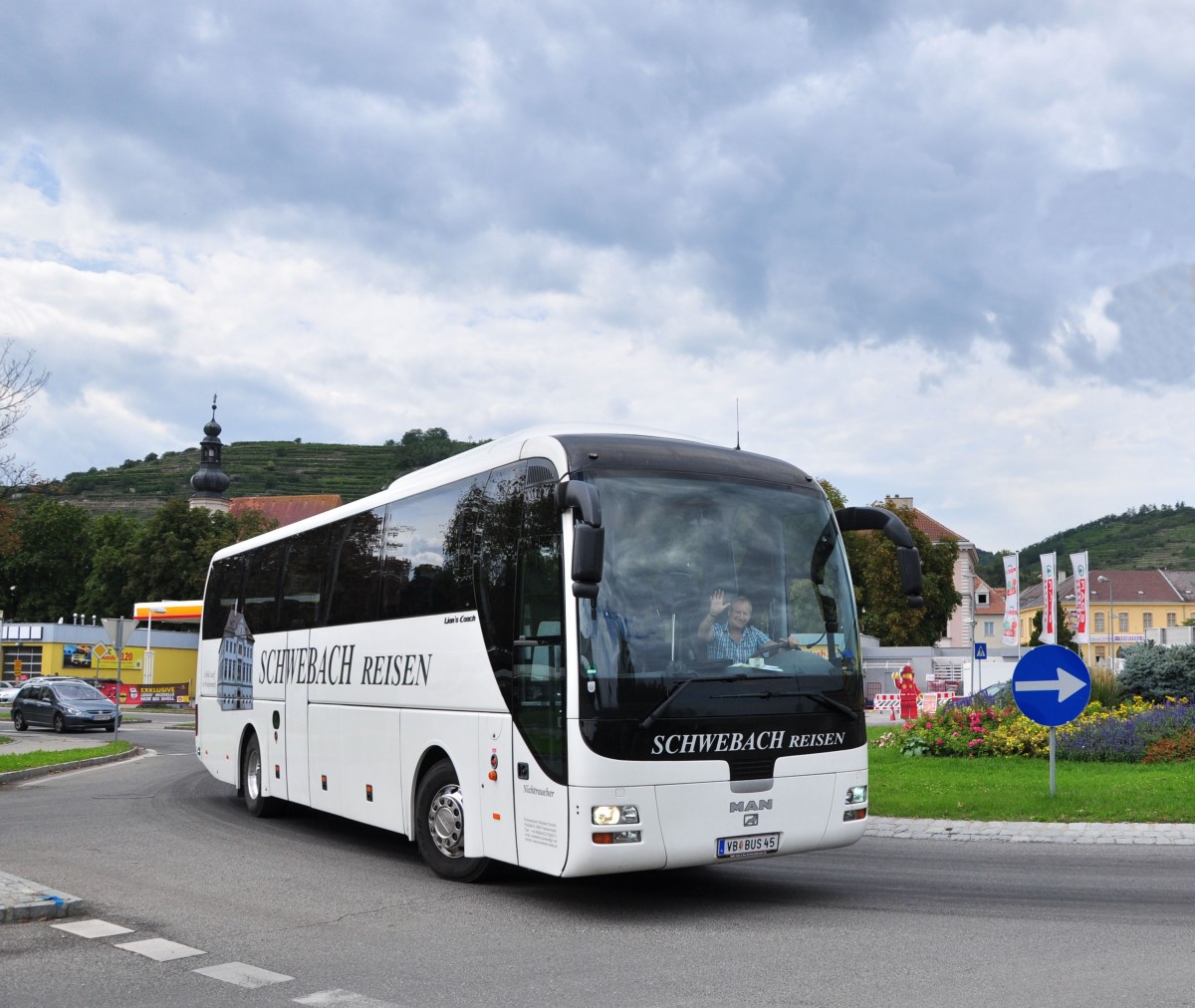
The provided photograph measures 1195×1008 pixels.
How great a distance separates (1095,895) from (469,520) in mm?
5431

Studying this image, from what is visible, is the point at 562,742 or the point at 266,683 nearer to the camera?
the point at 562,742

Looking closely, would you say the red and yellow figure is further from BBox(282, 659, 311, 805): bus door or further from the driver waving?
the driver waving

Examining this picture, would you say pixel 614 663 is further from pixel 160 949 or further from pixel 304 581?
pixel 304 581

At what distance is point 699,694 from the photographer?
8.62m

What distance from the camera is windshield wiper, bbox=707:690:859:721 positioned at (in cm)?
877

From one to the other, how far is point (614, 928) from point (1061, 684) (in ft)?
23.7

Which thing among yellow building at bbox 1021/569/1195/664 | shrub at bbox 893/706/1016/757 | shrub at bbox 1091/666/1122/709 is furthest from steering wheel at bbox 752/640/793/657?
yellow building at bbox 1021/569/1195/664

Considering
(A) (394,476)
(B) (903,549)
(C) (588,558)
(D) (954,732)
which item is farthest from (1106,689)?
(A) (394,476)

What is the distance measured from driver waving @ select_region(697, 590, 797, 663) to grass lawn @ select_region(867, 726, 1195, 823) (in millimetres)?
6036

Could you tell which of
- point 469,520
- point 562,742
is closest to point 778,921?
point 562,742

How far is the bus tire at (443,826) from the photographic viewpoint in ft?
32.4

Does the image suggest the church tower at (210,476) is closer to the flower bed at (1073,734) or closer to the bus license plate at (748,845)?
the flower bed at (1073,734)

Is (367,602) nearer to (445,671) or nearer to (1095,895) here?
(445,671)

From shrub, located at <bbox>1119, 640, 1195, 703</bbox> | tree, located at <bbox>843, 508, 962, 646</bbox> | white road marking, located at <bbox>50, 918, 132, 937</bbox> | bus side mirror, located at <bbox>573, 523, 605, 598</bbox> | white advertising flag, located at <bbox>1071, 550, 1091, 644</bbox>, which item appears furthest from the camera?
tree, located at <bbox>843, 508, 962, 646</bbox>
